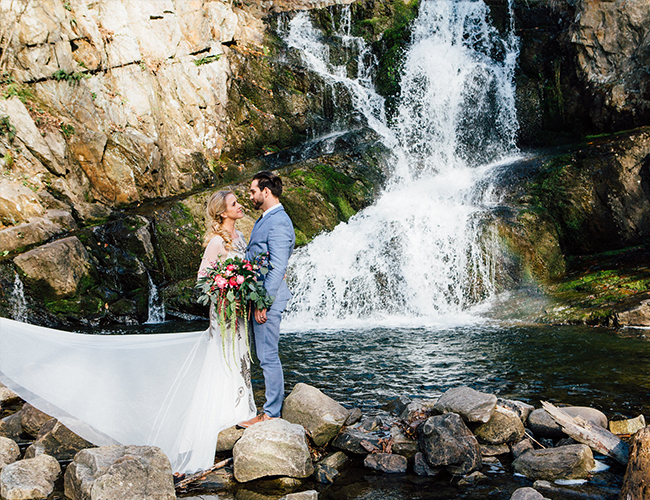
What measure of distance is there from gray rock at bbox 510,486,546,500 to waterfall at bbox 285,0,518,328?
7.55 meters

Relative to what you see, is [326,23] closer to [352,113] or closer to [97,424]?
[352,113]

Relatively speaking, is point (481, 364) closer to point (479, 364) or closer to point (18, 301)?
point (479, 364)

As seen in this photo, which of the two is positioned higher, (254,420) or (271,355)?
(271,355)

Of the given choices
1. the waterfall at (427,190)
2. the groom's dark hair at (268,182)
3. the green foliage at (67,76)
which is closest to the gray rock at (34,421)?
the groom's dark hair at (268,182)

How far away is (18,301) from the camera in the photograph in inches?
414

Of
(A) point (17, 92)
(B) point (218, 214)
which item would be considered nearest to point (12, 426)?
(B) point (218, 214)

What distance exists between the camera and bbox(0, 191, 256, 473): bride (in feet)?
13.4

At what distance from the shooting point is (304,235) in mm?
14203

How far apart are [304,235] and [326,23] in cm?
1182

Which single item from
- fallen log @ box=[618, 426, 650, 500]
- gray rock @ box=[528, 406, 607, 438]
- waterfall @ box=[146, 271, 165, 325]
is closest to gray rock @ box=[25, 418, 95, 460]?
gray rock @ box=[528, 406, 607, 438]

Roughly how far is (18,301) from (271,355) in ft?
28.4

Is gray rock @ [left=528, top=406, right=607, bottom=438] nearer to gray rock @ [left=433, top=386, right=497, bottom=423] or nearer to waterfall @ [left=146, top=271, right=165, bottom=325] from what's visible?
gray rock @ [left=433, top=386, right=497, bottom=423]

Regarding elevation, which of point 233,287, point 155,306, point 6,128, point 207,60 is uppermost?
point 207,60

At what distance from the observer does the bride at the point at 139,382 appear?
13.4 ft
